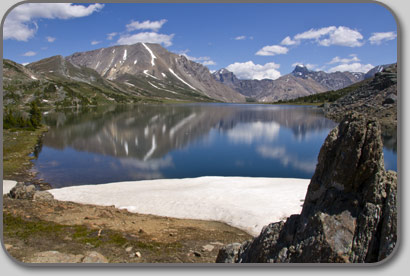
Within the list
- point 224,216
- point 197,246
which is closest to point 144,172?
point 224,216

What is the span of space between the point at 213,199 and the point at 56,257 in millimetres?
12348

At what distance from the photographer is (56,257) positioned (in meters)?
9.41

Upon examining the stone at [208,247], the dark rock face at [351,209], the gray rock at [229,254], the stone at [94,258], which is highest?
the dark rock face at [351,209]

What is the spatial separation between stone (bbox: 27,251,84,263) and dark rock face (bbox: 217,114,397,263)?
22.0 ft

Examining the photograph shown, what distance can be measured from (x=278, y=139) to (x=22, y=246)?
171ft

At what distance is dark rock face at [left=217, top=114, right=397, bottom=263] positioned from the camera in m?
6.14

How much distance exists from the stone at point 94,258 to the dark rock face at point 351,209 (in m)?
6.32

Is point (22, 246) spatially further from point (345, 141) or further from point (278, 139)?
point (278, 139)

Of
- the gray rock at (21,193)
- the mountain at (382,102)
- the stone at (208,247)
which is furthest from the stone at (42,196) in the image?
the mountain at (382,102)

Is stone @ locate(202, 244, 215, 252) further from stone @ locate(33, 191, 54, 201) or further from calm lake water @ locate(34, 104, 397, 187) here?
calm lake water @ locate(34, 104, 397, 187)

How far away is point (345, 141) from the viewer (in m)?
6.65

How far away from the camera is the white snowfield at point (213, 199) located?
1742 cm

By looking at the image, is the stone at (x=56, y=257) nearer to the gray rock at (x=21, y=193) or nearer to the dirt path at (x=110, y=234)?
the dirt path at (x=110, y=234)

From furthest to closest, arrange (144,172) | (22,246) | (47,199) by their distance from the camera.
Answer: (144,172) → (47,199) → (22,246)
